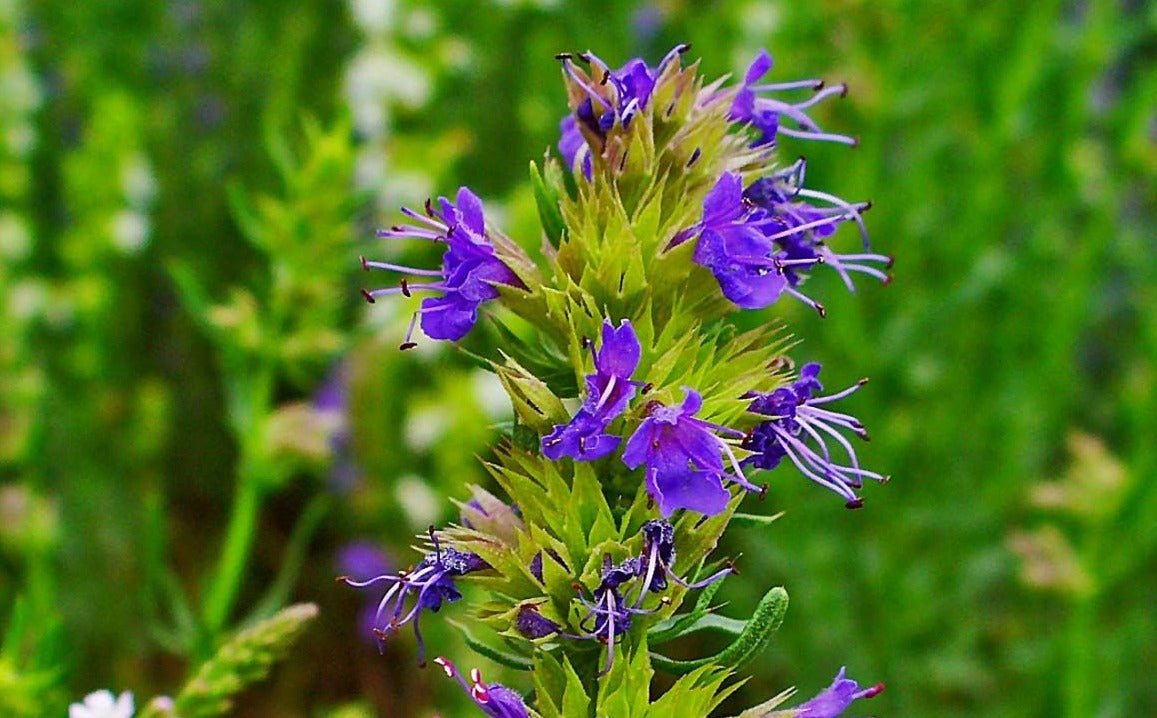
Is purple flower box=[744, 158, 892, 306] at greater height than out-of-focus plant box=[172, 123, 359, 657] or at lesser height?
lesser

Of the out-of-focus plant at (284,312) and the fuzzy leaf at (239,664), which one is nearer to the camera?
the fuzzy leaf at (239,664)

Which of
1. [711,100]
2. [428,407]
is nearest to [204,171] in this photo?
[428,407]

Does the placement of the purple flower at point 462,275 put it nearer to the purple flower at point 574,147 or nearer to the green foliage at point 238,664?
the purple flower at point 574,147

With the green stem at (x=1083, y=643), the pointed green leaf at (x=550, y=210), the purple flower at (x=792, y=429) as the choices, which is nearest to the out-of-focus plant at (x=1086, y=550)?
the green stem at (x=1083, y=643)

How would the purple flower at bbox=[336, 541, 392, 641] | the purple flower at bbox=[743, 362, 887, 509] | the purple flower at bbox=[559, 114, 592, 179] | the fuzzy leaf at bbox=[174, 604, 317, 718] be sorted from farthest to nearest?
the purple flower at bbox=[336, 541, 392, 641] → the fuzzy leaf at bbox=[174, 604, 317, 718] → the purple flower at bbox=[559, 114, 592, 179] → the purple flower at bbox=[743, 362, 887, 509]

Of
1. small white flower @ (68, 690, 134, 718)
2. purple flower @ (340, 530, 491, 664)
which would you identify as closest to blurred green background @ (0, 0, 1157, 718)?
small white flower @ (68, 690, 134, 718)

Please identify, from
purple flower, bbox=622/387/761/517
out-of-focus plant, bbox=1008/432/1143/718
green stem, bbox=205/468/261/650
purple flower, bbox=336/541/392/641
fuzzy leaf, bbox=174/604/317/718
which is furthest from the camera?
purple flower, bbox=336/541/392/641

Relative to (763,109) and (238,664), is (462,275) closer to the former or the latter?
(763,109)

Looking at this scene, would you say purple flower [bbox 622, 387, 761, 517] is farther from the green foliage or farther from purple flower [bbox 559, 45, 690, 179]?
the green foliage
